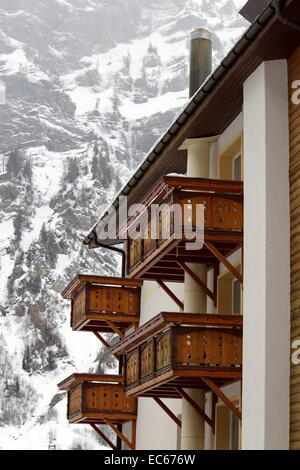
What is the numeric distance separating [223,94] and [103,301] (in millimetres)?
8636

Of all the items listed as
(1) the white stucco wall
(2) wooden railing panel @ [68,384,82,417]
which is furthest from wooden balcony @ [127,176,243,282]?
(2) wooden railing panel @ [68,384,82,417]

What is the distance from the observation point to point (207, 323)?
15.9 metres

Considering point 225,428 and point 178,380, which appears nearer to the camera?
point 178,380

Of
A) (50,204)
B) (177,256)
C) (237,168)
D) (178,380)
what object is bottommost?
(178,380)

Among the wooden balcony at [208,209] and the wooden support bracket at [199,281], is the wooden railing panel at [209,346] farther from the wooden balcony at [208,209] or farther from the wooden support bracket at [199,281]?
the wooden support bracket at [199,281]

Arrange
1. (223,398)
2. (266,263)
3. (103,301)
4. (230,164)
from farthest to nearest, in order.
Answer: (103,301), (230,164), (223,398), (266,263)

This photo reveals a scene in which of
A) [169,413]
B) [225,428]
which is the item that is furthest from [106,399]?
[225,428]

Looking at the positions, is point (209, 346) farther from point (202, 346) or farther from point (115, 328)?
point (115, 328)

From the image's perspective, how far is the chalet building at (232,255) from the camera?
Result: 1411 centimetres

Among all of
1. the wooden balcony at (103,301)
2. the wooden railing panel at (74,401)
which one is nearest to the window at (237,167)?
the wooden balcony at (103,301)

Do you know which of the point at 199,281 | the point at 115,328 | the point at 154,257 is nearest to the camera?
the point at 154,257

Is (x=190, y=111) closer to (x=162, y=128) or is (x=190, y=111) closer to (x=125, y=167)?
(x=125, y=167)

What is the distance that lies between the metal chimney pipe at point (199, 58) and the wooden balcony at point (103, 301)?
4.86m

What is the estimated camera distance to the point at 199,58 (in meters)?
23.6
